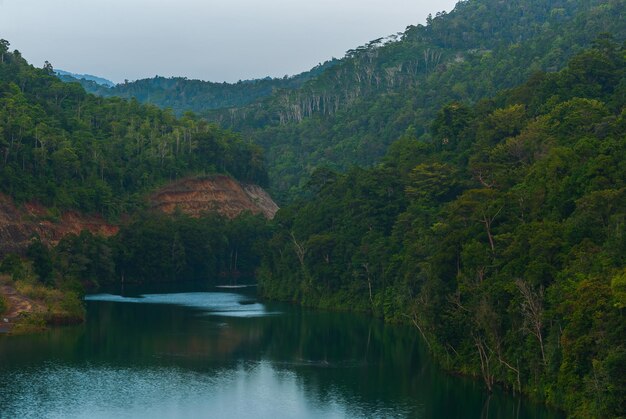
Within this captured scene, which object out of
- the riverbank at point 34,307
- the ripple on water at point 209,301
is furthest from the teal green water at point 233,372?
the ripple on water at point 209,301

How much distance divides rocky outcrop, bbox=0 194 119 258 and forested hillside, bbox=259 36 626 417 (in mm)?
28441

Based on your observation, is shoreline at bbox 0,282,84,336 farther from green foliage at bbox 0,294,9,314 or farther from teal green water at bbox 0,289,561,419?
teal green water at bbox 0,289,561,419

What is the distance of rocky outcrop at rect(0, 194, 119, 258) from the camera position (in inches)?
4569

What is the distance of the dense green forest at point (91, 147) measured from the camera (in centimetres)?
12825

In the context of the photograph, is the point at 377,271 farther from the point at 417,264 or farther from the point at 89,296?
the point at 89,296

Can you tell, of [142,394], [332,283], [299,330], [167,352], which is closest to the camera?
[142,394]

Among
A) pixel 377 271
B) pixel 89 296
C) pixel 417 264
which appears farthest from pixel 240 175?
pixel 417 264

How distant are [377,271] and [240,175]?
80.2 m

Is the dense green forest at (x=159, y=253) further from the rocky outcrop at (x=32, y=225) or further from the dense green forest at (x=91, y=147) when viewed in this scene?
the dense green forest at (x=91, y=147)

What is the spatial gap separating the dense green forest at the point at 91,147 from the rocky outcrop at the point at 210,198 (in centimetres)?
223

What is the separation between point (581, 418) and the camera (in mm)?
48438

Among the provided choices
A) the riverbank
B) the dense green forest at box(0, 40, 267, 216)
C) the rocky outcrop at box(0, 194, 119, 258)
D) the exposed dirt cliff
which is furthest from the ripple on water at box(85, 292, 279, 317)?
the dense green forest at box(0, 40, 267, 216)

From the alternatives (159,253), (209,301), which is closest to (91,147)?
(159,253)

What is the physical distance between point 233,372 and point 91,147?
286 feet
